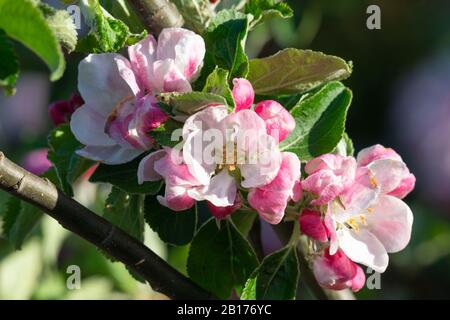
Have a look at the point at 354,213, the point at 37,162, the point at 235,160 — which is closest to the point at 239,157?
the point at 235,160

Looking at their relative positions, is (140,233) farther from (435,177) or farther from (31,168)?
(435,177)

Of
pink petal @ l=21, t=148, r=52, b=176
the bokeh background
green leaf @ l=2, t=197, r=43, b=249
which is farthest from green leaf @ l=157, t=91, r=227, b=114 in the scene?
the bokeh background

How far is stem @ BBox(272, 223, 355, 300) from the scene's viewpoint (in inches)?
34.7

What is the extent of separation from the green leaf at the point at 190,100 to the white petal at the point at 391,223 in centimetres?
18

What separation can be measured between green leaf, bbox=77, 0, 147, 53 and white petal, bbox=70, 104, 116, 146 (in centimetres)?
6

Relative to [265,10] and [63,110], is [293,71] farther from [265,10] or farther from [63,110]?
[63,110]

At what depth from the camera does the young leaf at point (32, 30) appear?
1.89 ft

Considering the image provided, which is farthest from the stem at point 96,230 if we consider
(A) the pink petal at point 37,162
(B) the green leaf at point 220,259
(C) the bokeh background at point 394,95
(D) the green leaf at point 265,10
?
(C) the bokeh background at point 394,95

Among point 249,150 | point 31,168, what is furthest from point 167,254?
point 249,150

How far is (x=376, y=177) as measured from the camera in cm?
80

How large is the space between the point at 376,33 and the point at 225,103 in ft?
5.37

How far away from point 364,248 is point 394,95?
163cm

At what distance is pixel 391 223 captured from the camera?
83 cm
